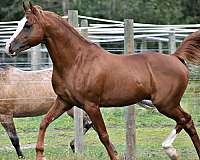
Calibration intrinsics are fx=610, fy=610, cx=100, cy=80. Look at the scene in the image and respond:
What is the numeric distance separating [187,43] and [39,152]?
2.54m

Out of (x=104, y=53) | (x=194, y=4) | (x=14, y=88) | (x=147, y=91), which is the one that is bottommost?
(x=194, y=4)

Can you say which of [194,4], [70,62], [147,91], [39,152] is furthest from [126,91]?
[194,4]

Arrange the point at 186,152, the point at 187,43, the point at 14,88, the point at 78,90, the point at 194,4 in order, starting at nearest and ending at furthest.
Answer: the point at 78,90 < the point at 187,43 < the point at 186,152 < the point at 14,88 < the point at 194,4

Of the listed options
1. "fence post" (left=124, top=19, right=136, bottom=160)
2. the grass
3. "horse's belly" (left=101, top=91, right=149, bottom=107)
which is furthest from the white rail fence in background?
"horse's belly" (left=101, top=91, right=149, bottom=107)

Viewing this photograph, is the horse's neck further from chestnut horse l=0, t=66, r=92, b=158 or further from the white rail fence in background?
chestnut horse l=0, t=66, r=92, b=158

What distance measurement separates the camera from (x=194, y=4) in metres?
31.8

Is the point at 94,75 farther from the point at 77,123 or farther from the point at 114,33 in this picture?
the point at 114,33

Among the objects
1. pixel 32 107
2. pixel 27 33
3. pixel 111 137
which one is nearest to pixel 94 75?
pixel 27 33

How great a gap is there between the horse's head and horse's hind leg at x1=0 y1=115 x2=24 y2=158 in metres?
2.94

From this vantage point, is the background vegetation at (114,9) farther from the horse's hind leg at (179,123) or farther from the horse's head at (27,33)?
the horse's head at (27,33)

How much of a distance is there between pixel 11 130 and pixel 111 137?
7.37 ft

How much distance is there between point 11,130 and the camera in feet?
33.3

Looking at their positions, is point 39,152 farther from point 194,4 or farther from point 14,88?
point 194,4

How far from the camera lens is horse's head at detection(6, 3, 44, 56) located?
24.0ft
